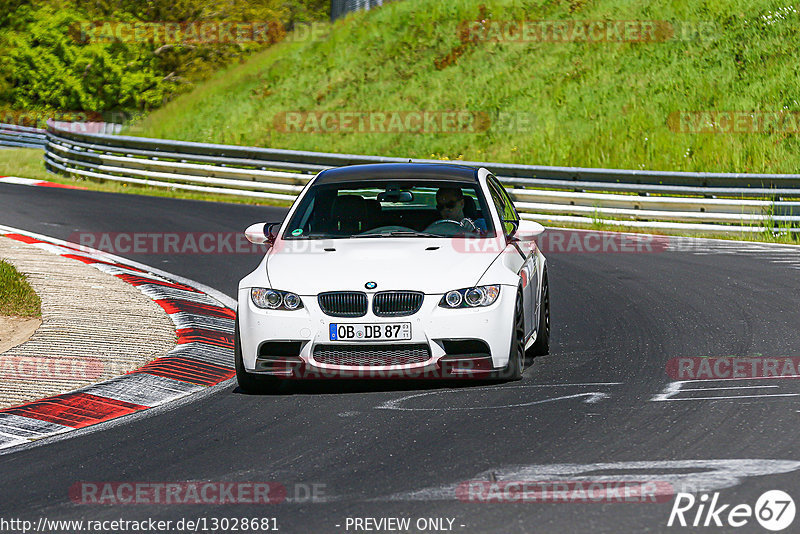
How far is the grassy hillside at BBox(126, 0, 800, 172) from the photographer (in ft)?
92.8

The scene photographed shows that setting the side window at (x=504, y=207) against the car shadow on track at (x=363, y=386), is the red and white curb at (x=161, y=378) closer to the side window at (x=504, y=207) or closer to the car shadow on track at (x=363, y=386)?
the car shadow on track at (x=363, y=386)

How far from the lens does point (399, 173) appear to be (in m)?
9.59

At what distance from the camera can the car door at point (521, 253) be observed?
28.9 feet

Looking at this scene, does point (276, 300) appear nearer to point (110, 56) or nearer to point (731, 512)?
point (731, 512)

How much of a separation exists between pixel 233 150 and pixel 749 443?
19.8 metres

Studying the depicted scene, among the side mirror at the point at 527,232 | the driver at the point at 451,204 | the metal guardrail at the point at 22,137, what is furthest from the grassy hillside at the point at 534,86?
the side mirror at the point at 527,232

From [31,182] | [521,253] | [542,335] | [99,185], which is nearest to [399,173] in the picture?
[521,253]

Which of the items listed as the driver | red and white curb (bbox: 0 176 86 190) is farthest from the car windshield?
red and white curb (bbox: 0 176 86 190)

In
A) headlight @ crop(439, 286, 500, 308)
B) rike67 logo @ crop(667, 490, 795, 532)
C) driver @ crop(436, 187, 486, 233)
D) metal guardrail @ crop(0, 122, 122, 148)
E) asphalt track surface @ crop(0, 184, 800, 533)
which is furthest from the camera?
metal guardrail @ crop(0, 122, 122, 148)

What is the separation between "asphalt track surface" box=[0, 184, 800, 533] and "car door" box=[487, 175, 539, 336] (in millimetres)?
455

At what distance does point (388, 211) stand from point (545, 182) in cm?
1225

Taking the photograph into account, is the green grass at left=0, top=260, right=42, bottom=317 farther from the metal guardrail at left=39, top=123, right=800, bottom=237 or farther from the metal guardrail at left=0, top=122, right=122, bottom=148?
the metal guardrail at left=0, top=122, right=122, bottom=148

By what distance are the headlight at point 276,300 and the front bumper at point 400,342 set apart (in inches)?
1.8

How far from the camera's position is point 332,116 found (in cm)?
3650
